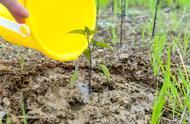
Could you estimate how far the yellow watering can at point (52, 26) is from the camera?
172 cm

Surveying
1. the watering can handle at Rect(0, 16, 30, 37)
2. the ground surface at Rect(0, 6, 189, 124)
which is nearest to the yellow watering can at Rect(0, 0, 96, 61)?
the watering can handle at Rect(0, 16, 30, 37)

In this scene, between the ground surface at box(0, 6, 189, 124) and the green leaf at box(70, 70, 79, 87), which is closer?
the ground surface at box(0, 6, 189, 124)

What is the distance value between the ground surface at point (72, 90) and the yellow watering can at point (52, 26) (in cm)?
11

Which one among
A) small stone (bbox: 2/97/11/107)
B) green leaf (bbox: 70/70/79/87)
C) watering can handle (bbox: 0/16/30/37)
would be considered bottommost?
small stone (bbox: 2/97/11/107)

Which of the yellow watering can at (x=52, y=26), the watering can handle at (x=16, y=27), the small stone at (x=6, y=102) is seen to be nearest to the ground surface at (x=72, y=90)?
the small stone at (x=6, y=102)

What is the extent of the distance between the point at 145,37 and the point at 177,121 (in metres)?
1.12

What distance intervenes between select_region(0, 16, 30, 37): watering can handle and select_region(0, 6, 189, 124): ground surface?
215 millimetres

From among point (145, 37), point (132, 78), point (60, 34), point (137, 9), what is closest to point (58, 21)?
point (60, 34)

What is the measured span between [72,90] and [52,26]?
0.28 m

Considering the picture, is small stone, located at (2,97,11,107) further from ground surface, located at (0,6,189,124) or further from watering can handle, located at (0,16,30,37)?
watering can handle, located at (0,16,30,37)

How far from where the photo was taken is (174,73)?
81.7 inches

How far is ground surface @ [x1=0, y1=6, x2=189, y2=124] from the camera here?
5.35 ft

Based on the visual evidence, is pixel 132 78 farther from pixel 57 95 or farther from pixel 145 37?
pixel 145 37

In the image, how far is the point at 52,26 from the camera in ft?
6.21
